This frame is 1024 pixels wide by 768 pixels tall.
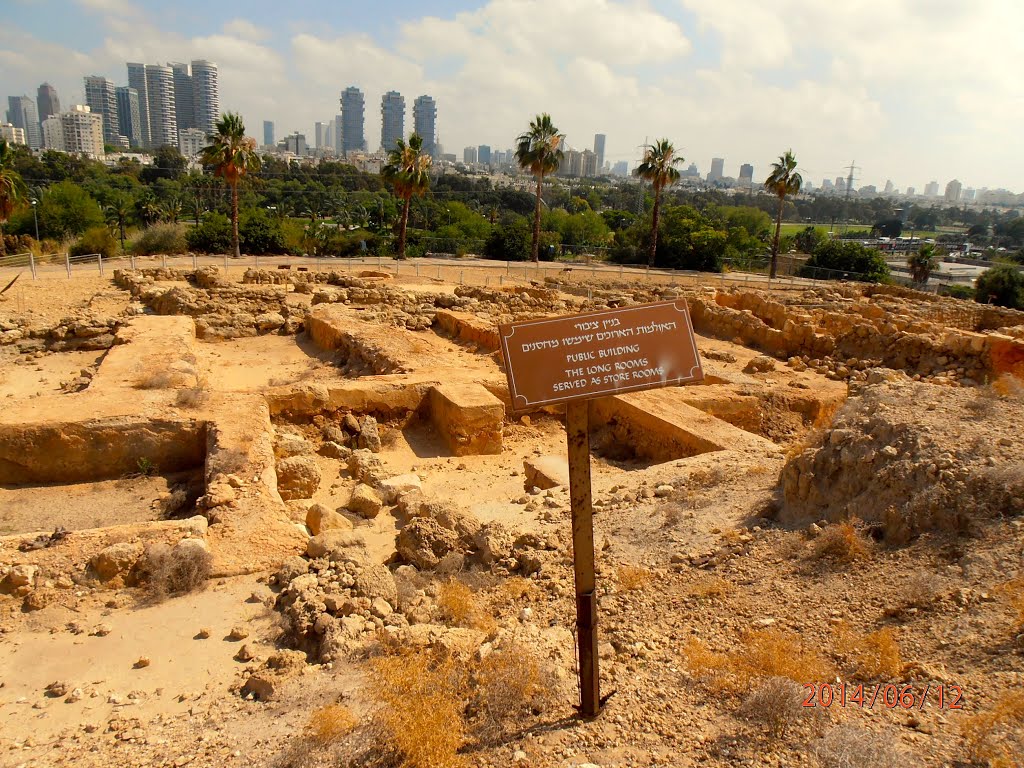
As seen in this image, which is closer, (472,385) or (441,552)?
(441,552)

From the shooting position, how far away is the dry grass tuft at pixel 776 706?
3502 mm

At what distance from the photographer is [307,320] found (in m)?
17.2

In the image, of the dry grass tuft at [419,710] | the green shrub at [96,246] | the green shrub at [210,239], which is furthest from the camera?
the green shrub at [210,239]

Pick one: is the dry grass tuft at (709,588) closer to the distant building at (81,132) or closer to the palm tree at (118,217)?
the palm tree at (118,217)

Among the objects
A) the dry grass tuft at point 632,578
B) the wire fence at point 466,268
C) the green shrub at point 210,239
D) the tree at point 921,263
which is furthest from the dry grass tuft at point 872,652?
the tree at point 921,263

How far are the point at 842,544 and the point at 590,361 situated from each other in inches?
111

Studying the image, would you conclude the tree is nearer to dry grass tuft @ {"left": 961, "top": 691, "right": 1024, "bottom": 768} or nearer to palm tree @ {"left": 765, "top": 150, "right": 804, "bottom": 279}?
palm tree @ {"left": 765, "top": 150, "right": 804, "bottom": 279}

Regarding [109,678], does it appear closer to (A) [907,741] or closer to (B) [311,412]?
(A) [907,741]

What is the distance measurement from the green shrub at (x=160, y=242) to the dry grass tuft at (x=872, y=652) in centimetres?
3298

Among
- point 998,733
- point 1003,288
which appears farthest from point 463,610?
point 1003,288

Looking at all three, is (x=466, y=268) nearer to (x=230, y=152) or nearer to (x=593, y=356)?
(x=230, y=152)

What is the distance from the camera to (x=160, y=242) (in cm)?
3105

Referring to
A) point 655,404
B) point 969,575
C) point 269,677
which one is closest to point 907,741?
point 969,575

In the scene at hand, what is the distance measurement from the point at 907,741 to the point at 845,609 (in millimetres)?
1289
